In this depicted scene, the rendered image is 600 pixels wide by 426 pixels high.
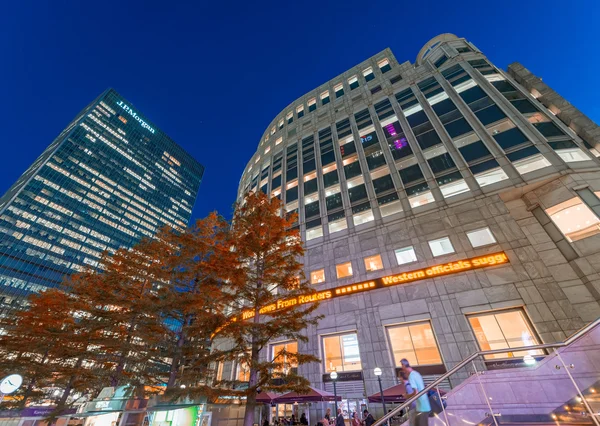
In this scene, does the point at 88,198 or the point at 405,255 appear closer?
the point at 405,255

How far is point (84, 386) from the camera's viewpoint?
17.9m

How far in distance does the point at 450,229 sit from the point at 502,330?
308 inches

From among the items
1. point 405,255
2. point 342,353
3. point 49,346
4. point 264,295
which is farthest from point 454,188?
point 49,346

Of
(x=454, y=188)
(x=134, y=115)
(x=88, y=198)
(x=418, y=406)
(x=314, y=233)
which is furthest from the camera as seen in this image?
(x=134, y=115)

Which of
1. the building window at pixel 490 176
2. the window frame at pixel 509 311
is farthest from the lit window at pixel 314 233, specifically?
the building window at pixel 490 176

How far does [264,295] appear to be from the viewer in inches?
481

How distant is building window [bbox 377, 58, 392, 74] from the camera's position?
141 ft

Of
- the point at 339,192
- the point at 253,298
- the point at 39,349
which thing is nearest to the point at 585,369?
the point at 253,298

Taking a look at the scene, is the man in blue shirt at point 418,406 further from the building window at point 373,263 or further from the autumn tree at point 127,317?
the building window at point 373,263

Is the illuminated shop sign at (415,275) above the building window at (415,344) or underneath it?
above

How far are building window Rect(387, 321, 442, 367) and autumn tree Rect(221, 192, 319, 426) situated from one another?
10.3m

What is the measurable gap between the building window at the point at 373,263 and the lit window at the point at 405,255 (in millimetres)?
1556

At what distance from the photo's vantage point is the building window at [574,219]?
55.8 feet

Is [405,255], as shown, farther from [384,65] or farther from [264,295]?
[384,65]
